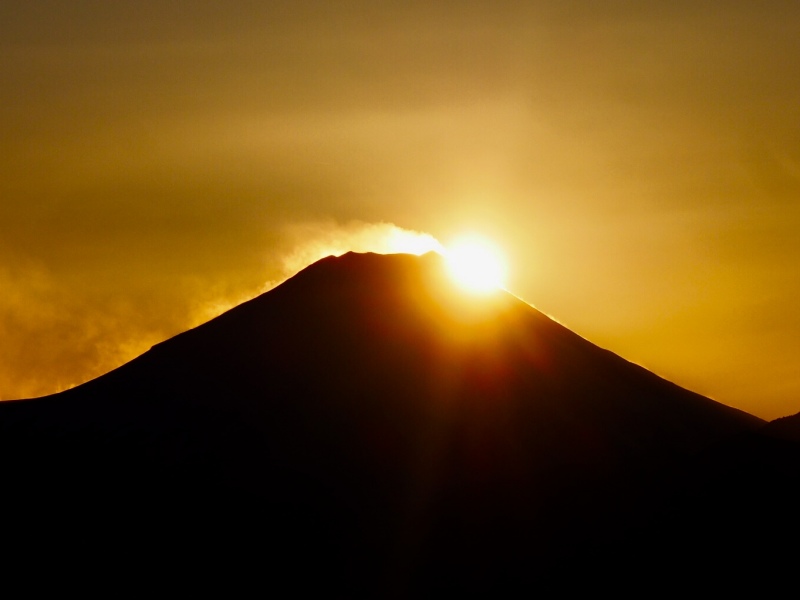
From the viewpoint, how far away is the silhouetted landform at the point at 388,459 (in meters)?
60.1

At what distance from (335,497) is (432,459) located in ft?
24.8

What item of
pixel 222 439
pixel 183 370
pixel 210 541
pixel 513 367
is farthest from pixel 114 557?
pixel 513 367

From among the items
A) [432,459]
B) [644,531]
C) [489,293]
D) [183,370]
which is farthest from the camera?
[489,293]

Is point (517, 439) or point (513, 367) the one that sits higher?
point (513, 367)

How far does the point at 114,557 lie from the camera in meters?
62.2

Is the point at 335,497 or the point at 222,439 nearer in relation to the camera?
the point at 335,497

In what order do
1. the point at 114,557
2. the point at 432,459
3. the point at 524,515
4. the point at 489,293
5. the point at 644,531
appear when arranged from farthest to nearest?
the point at 489,293 < the point at 432,459 < the point at 524,515 < the point at 114,557 < the point at 644,531

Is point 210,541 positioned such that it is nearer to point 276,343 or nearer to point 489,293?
point 276,343

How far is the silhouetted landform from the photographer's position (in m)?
60.1

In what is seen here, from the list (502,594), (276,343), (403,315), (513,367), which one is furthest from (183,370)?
(502,594)

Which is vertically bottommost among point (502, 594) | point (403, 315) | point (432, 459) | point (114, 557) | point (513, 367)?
point (502, 594)

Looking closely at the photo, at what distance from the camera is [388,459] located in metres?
71.8

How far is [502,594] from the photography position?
59.6 m

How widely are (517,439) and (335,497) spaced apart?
1338 centimetres
